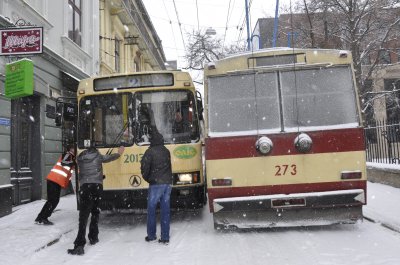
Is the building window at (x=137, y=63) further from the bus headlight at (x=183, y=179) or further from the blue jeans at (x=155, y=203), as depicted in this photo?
the blue jeans at (x=155, y=203)

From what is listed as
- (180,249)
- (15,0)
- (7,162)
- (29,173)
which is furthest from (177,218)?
(15,0)

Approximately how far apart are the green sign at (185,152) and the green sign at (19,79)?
138 inches

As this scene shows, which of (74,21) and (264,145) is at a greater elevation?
(74,21)

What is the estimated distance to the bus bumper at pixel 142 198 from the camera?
25.5 feet

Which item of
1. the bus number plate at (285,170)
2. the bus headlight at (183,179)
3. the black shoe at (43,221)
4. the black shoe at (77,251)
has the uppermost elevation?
the bus number plate at (285,170)

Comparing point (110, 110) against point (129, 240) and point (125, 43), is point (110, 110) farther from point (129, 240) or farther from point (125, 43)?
point (125, 43)

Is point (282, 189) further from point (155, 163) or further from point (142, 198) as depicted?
point (142, 198)

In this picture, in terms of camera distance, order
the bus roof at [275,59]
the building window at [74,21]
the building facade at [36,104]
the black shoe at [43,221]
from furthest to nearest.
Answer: the building window at [74,21]
the building facade at [36,104]
the black shoe at [43,221]
the bus roof at [275,59]

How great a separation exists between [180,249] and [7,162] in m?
5.35

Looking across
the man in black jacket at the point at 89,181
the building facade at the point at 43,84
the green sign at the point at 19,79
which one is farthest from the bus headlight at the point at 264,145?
the green sign at the point at 19,79

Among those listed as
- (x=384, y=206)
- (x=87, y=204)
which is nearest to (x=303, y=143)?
(x=87, y=204)

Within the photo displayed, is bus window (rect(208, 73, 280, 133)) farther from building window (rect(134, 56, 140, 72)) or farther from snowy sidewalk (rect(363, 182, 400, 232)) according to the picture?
building window (rect(134, 56, 140, 72))

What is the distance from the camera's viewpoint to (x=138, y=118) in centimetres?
805

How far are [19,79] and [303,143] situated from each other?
5.95 m
